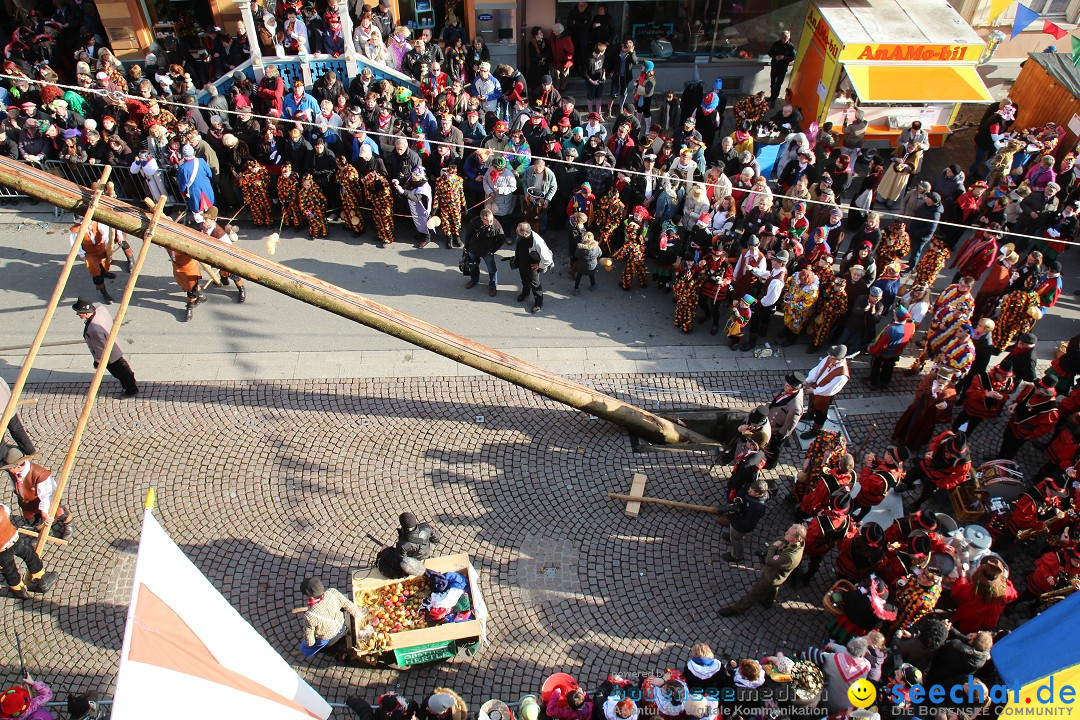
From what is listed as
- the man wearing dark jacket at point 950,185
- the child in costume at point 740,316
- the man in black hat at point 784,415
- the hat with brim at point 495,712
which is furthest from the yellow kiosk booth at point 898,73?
the hat with brim at point 495,712

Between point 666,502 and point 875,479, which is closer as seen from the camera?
Result: point 875,479

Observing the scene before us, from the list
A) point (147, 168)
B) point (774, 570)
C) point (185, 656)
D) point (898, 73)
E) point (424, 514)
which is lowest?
point (424, 514)

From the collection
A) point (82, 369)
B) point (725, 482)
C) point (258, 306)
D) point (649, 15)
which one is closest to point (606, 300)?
point (725, 482)

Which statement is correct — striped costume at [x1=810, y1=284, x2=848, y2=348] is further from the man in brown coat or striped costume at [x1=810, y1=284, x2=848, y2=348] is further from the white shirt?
the man in brown coat

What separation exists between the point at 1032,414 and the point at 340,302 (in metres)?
7.38

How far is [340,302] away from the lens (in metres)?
7.80

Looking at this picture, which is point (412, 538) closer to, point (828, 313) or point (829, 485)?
point (829, 485)

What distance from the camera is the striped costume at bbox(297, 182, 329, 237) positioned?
12.2 meters

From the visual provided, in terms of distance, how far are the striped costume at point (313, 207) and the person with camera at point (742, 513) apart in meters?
7.74

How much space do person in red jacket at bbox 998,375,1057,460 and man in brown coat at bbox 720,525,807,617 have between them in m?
3.24

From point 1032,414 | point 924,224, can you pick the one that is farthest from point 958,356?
point 924,224

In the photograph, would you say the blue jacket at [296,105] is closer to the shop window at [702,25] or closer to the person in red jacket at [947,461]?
the shop window at [702,25]

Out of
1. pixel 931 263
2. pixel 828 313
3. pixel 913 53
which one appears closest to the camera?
pixel 828 313

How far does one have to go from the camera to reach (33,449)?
8.98 m
